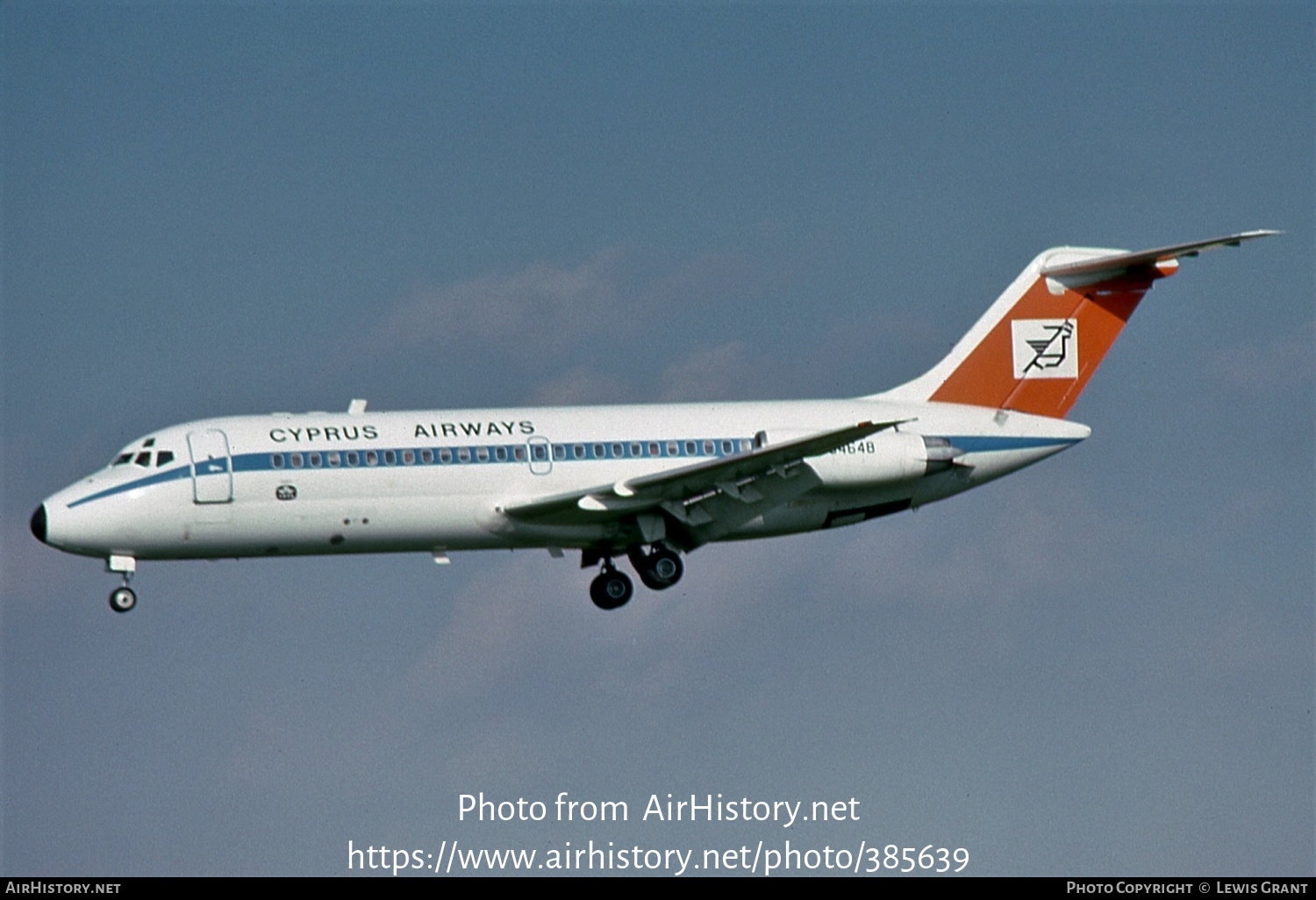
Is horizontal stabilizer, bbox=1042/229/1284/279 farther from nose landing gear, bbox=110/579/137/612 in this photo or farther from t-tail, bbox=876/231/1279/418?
nose landing gear, bbox=110/579/137/612

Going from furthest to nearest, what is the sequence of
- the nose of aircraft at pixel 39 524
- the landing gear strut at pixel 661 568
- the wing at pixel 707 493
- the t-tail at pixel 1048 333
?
the t-tail at pixel 1048 333, the landing gear strut at pixel 661 568, the wing at pixel 707 493, the nose of aircraft at pixel 39 524

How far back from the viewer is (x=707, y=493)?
1726 inches

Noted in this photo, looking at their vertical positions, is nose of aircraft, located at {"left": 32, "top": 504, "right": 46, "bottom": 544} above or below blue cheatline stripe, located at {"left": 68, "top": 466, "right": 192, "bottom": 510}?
below

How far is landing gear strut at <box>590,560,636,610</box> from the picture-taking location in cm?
4559

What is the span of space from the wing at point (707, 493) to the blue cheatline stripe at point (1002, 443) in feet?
13.2

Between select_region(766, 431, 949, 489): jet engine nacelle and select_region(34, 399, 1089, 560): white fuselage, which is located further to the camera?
select_region(766, 431, 949, 489): jet engine nacelle

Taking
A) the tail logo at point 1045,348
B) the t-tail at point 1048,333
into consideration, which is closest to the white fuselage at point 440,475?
the t-tail at point 1048,333

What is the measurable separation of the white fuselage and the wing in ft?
0.81

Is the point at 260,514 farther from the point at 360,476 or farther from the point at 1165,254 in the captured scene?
the point at 1165,254

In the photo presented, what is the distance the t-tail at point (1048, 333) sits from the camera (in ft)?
156

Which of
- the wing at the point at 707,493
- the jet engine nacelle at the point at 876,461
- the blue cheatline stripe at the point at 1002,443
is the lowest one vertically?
the wing at the point at 707,493

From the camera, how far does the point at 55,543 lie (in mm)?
41469

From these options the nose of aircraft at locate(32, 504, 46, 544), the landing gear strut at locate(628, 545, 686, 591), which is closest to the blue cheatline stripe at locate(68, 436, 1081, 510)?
the nose of aircraft at locate(32, 504, 46, 544)

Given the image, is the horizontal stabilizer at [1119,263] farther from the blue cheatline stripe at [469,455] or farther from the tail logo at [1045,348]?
the blue cheatline stripe at [469,455]
